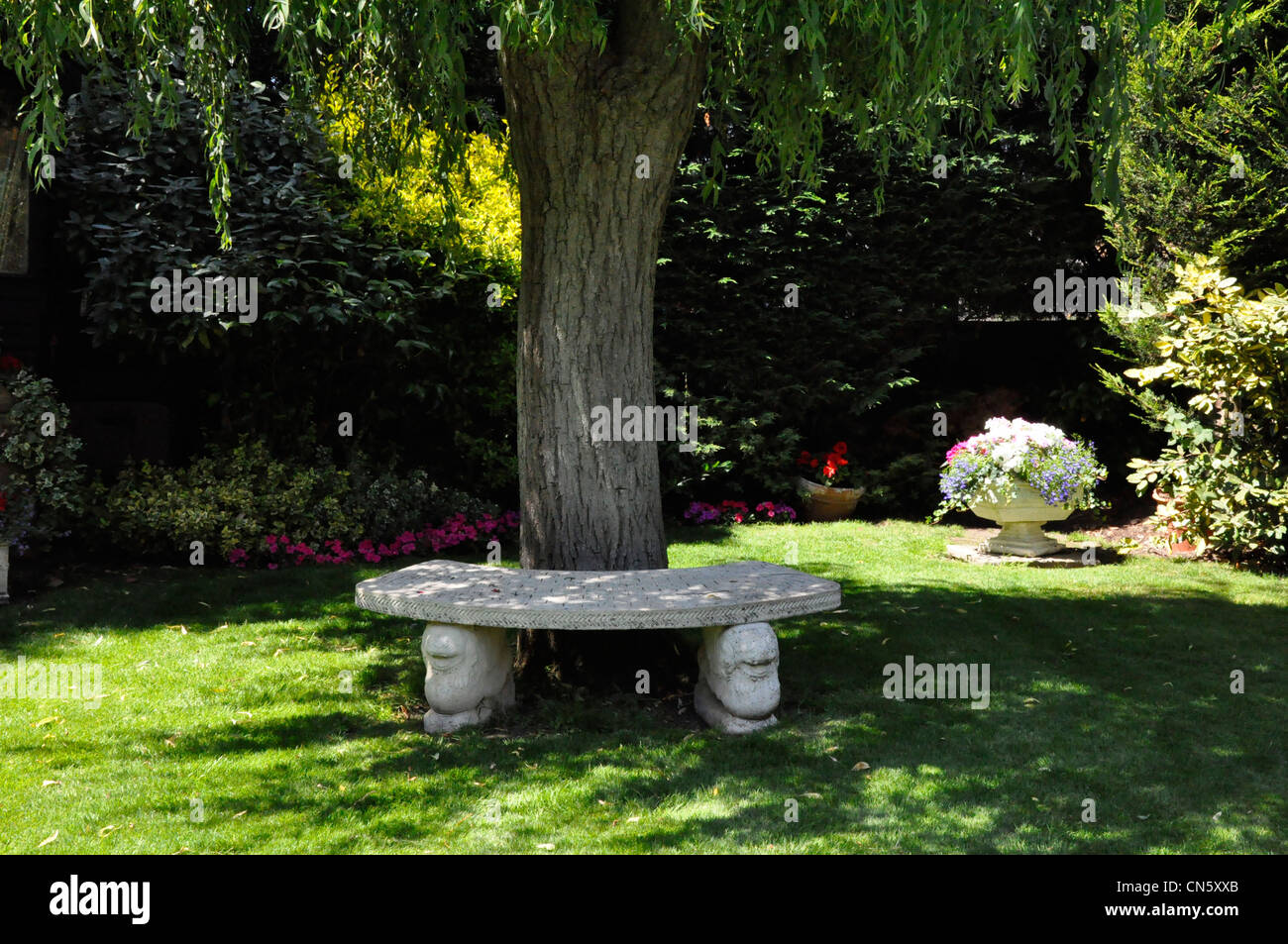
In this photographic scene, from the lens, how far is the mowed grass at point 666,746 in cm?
349

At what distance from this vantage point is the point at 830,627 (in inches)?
241

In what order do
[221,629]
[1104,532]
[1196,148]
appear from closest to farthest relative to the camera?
[221,629]
[1196,148]
[1104,532]

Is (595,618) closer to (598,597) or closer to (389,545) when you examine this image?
(598,597)

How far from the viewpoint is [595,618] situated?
407 centimetres

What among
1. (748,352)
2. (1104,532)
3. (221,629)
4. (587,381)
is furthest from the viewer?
(748,352)

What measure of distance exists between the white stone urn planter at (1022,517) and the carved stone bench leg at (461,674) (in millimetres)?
5115

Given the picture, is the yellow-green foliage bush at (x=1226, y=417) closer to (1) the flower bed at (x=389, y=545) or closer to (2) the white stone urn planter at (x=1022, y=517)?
(2) the white stone urn planter at (x=1022, y=517)

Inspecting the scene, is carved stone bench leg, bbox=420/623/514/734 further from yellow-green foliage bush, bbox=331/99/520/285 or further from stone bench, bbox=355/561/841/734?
yellow-green foliage bush, bbox=331/99/520/285

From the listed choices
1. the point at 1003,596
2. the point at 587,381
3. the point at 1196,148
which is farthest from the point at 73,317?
the point at 1196,148

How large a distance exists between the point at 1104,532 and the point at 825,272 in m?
3.69

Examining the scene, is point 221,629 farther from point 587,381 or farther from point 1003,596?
point 1003,596

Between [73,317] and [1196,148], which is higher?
[1196,148]

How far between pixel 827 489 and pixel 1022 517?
7.30 ft

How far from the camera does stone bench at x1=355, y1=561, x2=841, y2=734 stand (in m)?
4.11
